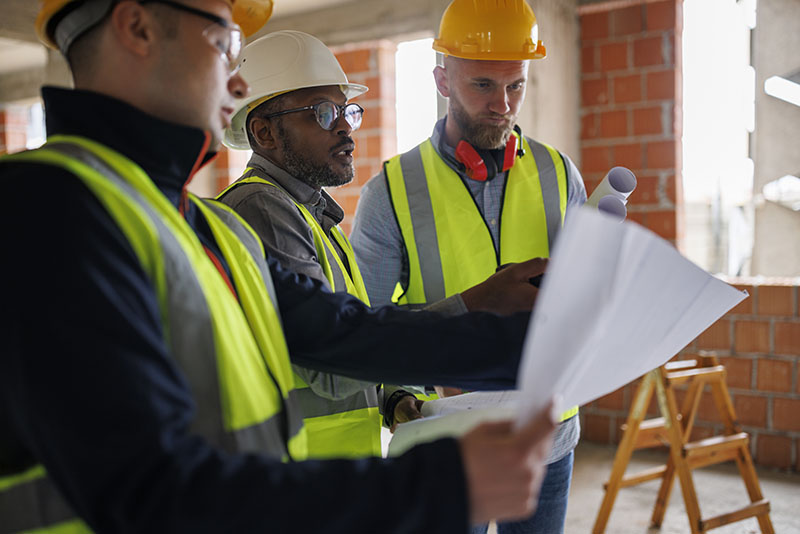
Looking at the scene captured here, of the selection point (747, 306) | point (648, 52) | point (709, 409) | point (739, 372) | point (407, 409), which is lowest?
point (709, 409)

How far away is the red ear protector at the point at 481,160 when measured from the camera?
6.77 ft

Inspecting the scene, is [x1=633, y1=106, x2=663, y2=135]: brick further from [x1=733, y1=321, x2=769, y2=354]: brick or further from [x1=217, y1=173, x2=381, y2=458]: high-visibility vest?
[x1=217, y1=173, x2=381, y2=458]: high-visibility vest

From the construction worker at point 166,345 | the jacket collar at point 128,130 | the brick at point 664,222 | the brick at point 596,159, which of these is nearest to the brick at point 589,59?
the brick at point 596,159

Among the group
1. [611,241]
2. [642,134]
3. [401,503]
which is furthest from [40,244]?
[642,134]

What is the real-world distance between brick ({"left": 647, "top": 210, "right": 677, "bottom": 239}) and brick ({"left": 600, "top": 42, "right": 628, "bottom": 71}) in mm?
880

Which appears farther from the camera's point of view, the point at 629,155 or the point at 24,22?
the point at 629,155

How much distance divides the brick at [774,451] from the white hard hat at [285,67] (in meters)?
3.24

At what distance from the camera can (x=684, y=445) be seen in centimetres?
315

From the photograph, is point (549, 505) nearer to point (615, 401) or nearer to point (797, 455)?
point (615, 401)

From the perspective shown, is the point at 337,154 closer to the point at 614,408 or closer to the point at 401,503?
the point at 401,503

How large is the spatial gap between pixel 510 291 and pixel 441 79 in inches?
52.0

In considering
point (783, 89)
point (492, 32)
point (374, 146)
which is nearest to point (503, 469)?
point (492, 32)

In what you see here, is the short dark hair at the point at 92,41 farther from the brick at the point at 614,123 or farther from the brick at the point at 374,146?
the brick at the point at 374,146

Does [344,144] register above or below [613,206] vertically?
above
